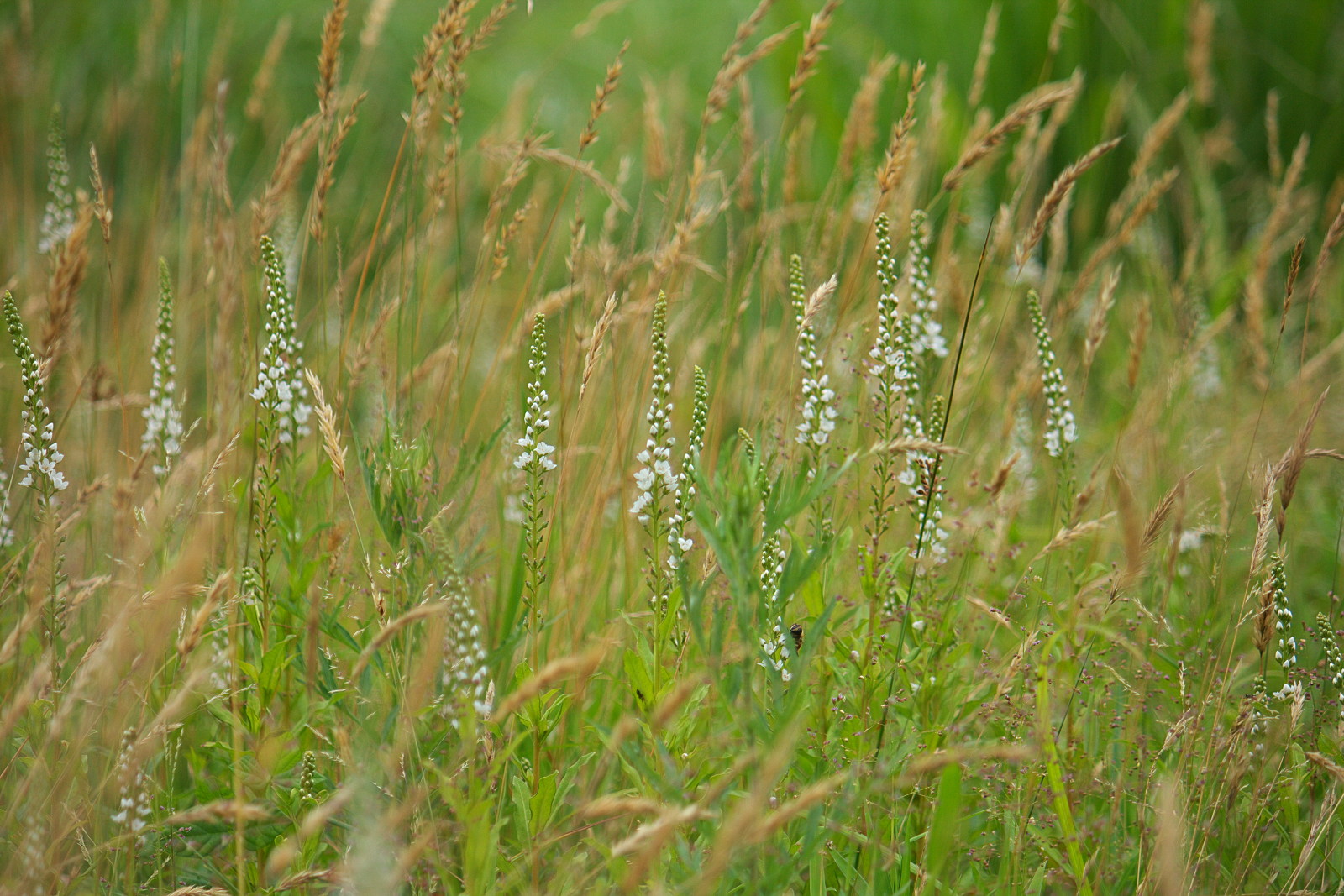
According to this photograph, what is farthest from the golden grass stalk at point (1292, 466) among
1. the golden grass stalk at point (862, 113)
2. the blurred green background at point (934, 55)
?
the blurred green background at point (934, 55)

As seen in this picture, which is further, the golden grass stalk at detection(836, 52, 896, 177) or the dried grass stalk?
the golden grass stalk at detection(836, 52, 896, 177)

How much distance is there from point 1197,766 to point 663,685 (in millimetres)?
904

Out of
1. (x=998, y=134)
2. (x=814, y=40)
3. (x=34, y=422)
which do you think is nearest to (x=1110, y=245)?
(x=998, y=134)

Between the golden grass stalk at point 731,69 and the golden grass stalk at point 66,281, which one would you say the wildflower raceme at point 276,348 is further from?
the golden grass stalk at point 731,69

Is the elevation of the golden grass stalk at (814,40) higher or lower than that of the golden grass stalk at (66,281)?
higher

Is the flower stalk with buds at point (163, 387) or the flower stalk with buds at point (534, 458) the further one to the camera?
the flower stalk with buds at point (163, 387)

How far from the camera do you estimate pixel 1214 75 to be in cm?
493

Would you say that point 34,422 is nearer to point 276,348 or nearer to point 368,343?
point 276,348

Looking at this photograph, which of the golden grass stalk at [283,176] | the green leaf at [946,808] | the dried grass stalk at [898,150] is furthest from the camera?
the golden grass stalk at [283,176]

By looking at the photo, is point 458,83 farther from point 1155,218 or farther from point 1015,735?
point 1155,218

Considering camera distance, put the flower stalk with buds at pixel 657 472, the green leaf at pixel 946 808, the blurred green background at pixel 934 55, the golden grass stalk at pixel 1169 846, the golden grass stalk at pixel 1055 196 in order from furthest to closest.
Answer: the blurred green background at pixel 934 55 → the golden grass stalk at pixel 1055 196 → the flower stalk with buds at pixel 657 472 → the green leaf at pixel 946 808 → the golden grass stalk at pixel 1169 846

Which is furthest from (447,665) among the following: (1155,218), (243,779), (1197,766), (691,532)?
(1155,218)

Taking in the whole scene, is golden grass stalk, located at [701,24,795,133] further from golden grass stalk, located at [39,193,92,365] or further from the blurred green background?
the blurred green background

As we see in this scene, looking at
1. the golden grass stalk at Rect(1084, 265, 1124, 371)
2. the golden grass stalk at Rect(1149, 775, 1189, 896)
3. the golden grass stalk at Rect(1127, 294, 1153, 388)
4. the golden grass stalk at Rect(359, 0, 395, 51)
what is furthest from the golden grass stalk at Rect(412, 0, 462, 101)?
the golden grass stalk at Rect(1149, 775, 1189, 896)
